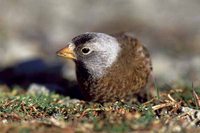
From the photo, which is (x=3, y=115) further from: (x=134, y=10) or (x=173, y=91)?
(x=134, y=10)

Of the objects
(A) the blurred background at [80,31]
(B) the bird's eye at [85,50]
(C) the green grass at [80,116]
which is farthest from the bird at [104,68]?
(A) the blurred background at [80,31]

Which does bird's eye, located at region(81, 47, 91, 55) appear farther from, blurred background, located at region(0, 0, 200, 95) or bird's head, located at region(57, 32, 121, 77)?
blurred background, located at region(0, 0, 200, 95)

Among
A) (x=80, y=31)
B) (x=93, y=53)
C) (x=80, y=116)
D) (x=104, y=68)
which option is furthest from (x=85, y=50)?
(x=80, y=31)

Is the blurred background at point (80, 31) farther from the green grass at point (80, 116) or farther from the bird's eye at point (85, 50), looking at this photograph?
the green grass at point (80, 116)

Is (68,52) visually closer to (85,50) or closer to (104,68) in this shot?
(85,50)

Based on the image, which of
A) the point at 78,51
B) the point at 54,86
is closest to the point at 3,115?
the point at 78,51

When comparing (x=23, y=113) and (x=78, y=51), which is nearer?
(x=23, y=113)
